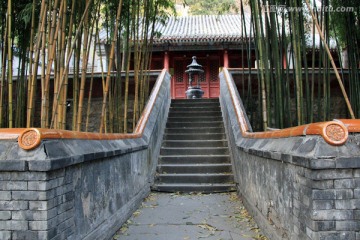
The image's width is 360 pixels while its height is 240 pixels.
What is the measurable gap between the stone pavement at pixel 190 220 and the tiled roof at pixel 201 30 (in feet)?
16.0

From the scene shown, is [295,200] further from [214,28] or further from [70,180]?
[214,28]

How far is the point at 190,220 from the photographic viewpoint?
12.6 ft

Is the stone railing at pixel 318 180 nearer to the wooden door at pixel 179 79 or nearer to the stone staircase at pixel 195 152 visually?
the stone staircase at pixel 195 152

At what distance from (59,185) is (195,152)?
4.14 m

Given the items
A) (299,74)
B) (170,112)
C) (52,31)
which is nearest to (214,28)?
(170,112)

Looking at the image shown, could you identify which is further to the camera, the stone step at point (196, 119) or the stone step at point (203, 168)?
the stone step at point (196, 119)

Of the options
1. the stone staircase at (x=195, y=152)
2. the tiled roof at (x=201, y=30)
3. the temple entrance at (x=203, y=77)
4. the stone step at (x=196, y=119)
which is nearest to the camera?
the stone staircase at (x=195, y=152)

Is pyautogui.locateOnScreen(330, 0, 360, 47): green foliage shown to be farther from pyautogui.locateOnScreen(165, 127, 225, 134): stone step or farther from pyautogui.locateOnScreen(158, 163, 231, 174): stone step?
pyautogui.locateOnScreen(165, 127, 225, 134): stone step

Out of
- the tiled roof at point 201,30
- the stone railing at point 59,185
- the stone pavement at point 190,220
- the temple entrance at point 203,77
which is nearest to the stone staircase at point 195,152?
the stone pavement at point 190,220

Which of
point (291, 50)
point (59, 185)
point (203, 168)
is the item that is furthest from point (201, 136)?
point (59, 185)

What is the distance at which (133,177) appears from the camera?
170 inches

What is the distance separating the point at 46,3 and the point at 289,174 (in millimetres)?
2424

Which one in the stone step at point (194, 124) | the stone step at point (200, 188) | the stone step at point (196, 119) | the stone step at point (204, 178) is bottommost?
the stone step at point (200, 188)

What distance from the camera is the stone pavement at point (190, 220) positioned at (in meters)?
3.35
